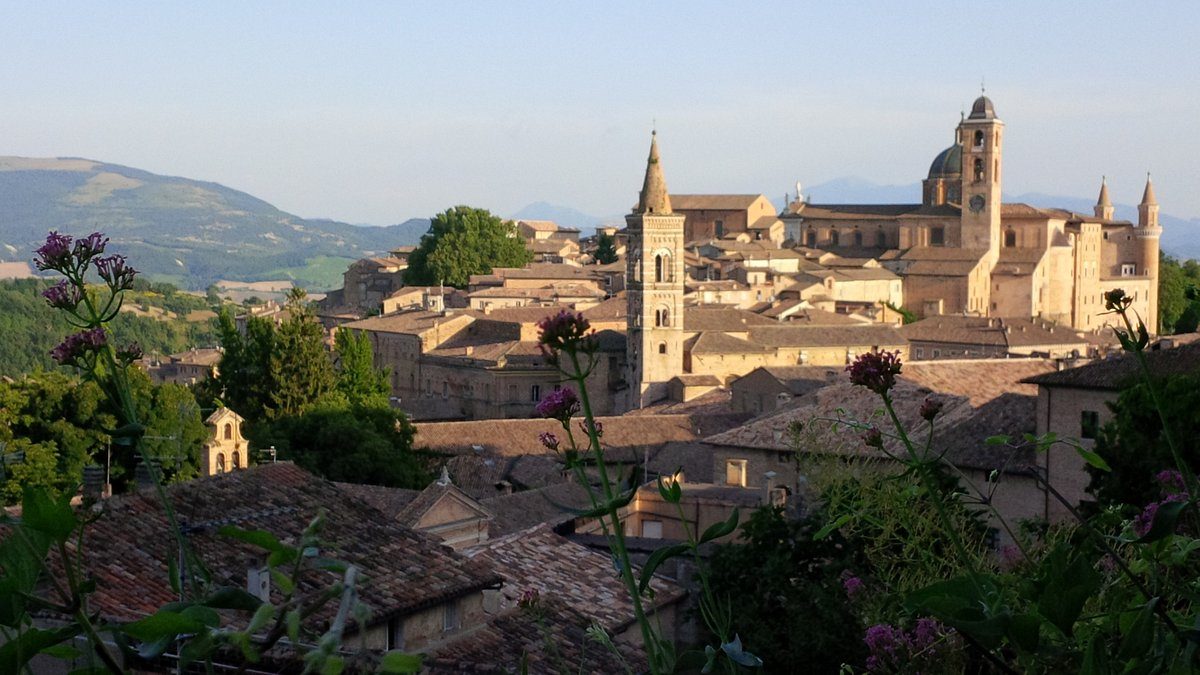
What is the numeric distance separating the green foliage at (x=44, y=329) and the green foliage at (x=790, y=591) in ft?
243

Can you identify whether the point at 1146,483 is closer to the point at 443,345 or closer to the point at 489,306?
the point at 443,345

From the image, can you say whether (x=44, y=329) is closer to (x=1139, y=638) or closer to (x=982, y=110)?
(x=982, y=110)

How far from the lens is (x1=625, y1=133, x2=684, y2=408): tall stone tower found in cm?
5819

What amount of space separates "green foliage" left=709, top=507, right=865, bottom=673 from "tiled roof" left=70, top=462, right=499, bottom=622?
375 centimetres

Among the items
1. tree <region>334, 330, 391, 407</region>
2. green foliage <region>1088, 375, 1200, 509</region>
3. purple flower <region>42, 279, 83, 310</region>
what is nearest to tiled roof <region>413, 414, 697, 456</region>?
tree <region>334, 330, 391, 407</region>

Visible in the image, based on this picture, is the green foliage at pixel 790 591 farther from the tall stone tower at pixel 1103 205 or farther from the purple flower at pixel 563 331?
the tall stone tower at pixel 1103 205

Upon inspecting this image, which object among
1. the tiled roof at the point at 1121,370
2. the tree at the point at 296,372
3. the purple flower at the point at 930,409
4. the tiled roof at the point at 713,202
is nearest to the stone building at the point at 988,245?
the tiled roof at the point at 713,202

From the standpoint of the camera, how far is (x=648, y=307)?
2339 inches

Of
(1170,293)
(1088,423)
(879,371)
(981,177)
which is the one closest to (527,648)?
(879,371)

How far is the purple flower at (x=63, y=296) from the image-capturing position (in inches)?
133

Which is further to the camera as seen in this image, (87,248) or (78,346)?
(78,346)

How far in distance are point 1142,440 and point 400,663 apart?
56.9ft

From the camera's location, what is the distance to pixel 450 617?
13.0m

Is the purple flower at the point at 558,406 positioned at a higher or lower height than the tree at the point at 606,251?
higher
